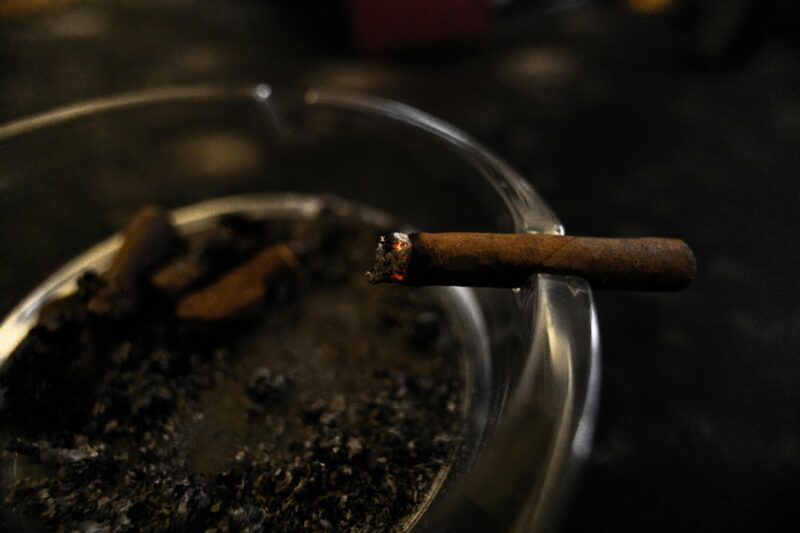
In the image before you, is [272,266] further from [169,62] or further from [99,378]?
[169,62]

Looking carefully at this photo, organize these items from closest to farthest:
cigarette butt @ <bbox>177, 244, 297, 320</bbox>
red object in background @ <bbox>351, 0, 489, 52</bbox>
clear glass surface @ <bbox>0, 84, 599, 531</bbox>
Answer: clear glass surface @ <bbox>0, 84, 599, 531</bbox>
cigarette butt @ <bbox>177, 244, 297, 320</bbox>
red object in background @ <bbox>351, 0, 489, 52</bbox>

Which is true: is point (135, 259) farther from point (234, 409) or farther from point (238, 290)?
point (234, 409)

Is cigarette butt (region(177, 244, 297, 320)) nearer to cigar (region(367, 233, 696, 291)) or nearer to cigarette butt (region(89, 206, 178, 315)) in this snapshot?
cigarette butt (region(89, 206, 178, 315))

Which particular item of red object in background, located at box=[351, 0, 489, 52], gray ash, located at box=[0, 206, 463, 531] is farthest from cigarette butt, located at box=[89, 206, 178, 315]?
red object in background, located at box=[351, 0, 489, 52]

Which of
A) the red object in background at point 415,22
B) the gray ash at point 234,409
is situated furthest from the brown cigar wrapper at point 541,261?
the red object in background at point 415,22

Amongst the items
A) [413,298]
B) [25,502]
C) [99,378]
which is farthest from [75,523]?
[413,298]

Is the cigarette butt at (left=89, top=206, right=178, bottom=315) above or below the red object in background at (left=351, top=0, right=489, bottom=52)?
below

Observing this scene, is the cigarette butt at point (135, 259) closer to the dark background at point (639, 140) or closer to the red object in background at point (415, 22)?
the dark background at point (639, 140)
